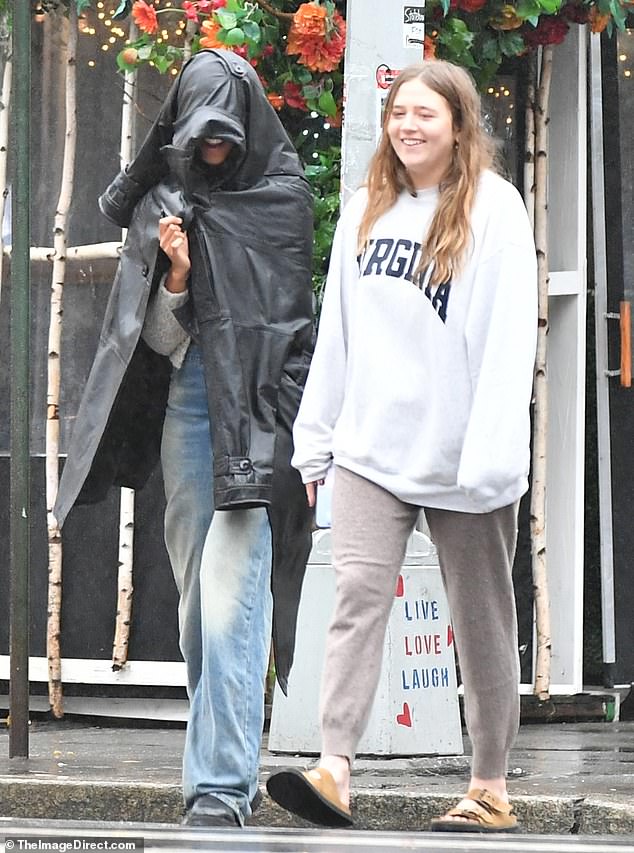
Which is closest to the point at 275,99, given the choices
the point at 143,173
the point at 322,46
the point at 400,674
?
the point at 322,46

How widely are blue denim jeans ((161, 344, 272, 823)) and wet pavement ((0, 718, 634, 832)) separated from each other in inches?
24.9

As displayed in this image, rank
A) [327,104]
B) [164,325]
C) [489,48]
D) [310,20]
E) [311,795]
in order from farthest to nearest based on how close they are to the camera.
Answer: [489,48]
[327,104]
[310,20]
[164,325]
[311,795]

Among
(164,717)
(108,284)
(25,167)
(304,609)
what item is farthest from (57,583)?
(25,167)

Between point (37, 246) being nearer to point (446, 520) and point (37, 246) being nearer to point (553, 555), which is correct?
point (553, 555)

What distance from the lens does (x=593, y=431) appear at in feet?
26.0

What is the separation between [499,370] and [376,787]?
174 centimetres

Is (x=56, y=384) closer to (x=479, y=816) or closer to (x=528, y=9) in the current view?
(x=528, y=9)

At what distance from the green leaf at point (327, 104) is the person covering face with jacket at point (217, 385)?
2288 millimetres

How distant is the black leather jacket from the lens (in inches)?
156

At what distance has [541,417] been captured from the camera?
7.18 m

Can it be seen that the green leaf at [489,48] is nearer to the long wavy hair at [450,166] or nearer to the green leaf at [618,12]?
the green leaf at [618,12]

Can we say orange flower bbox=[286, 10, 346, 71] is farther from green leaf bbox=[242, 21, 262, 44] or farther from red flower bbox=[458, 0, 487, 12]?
red flower bbox=[458, 0, 487, 12]

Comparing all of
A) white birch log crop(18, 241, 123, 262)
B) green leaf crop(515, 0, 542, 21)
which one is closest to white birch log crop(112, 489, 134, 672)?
white birch log crop(18, 241, 123, 262)

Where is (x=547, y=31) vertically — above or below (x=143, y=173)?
above
